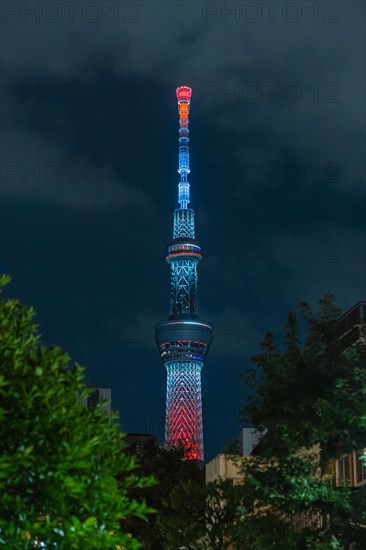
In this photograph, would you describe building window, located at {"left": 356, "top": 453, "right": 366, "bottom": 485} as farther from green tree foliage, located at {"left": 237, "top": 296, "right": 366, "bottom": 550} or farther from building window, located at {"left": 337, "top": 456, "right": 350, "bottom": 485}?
green tree foliage, located at {"left": 237, "top": 296, "right": 366, "bottom": 550}

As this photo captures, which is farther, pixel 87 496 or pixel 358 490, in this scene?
pixel 358 490

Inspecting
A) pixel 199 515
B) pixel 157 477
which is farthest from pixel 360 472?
pixel 157 477

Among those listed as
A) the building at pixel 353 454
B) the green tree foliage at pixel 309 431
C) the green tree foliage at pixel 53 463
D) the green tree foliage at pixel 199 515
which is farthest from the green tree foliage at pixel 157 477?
the green tree foliage at pixel 53 463

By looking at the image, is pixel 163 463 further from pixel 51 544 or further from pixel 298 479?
pixel 51 544

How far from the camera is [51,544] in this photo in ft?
69.9

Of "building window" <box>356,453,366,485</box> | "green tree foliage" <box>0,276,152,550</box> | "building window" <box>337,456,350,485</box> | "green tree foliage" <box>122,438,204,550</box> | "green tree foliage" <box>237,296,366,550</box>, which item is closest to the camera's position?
"green tree foliage" <box>0,276,152,550</box>

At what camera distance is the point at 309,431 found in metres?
32.4

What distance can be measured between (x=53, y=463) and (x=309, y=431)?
43.2ft

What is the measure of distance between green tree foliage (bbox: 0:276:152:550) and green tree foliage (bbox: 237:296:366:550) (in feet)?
36.4

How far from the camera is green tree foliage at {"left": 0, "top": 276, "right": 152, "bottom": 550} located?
2062 centimetres

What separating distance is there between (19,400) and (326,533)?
49.4 ft

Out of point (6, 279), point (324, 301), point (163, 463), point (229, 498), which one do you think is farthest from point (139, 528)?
point (6, 279)

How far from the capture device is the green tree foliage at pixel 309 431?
32.3m

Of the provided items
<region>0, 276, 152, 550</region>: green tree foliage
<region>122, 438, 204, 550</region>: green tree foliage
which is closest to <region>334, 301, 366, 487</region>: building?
<region>0, 276, 152, 550</region>: green tree foliage
